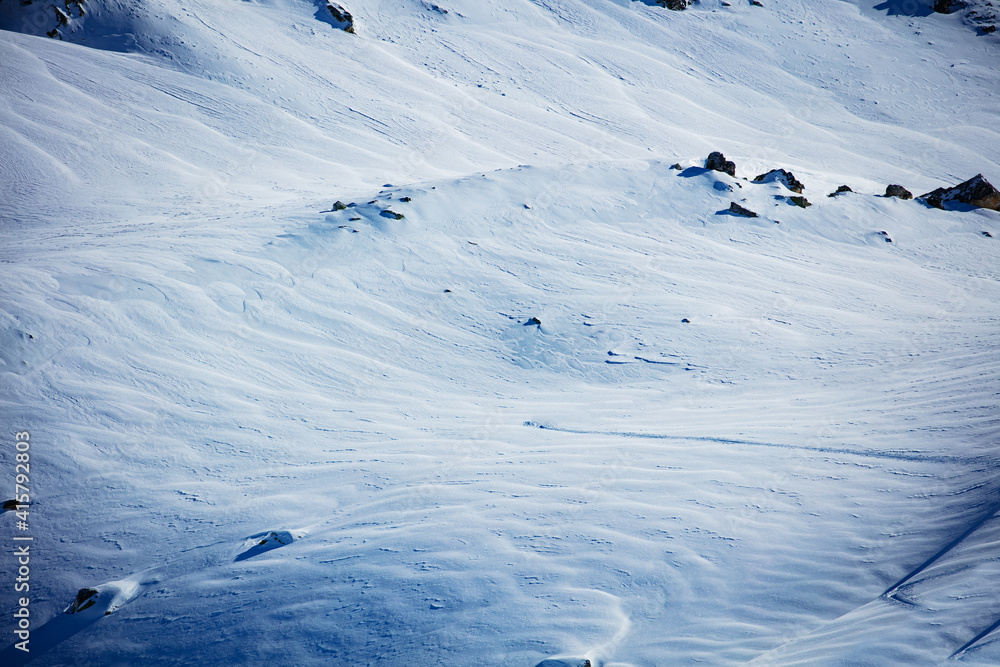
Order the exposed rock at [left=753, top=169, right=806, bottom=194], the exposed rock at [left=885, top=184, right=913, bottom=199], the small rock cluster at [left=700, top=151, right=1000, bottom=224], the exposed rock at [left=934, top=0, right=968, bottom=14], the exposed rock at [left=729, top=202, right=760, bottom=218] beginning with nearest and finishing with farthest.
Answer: the exposed rock at [left=729, top=202, right=760, bottom=218] → the exposed rock at [left=753, top=169, right=806, bottom=194] → the small rock cluster at [left=700, top=151, right=1000, bottom=224] → the exposed rock at [left=885, top=184, right=913, bottom=199] → the exposed rock at [left=934, top=0, right=968, bottom=14]

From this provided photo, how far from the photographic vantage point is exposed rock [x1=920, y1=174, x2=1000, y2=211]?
1069 centimetres

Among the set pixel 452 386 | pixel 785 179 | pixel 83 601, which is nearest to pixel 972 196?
pixel 785 179

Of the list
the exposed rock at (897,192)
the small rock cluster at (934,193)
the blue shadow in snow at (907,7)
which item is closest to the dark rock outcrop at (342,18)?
the small rock cluster at (934,193)

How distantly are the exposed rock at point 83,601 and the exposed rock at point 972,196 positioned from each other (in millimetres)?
12662

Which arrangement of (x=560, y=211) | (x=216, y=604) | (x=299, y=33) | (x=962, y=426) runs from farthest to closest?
(x=299, y=33), (x=560, y=211), (x=962, y=426), (x=216, y=604)

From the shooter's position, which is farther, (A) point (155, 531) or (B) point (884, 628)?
(A) point (155, 531)

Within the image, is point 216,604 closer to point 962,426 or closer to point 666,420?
point 666,420

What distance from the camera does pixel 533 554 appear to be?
357cm

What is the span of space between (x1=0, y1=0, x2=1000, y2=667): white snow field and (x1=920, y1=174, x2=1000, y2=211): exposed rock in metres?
0.50

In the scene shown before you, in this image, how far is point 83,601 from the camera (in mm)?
3365

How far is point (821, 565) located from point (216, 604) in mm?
3323

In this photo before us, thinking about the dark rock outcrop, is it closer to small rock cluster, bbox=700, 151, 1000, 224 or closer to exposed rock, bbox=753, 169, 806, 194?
small rock cluster, bbox=700, 151, 1000, 224

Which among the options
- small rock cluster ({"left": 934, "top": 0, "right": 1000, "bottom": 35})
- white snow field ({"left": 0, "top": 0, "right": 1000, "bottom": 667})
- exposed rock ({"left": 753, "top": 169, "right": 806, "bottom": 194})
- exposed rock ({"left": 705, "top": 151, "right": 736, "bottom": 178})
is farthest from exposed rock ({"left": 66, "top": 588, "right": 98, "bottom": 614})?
small rock cluster ({"left": 934, "top": 0, "right": 1000, "bottom": 35})

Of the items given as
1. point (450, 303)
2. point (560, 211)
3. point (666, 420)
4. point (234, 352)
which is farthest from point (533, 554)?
point (560, 211)
